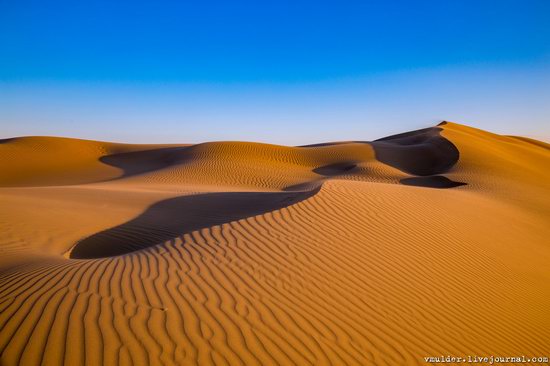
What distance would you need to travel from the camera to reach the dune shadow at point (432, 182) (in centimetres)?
1732

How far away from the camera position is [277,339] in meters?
3.30

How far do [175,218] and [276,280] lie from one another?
5.64 meters

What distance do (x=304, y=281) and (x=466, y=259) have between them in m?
3.47

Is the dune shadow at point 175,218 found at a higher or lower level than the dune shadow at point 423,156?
lower

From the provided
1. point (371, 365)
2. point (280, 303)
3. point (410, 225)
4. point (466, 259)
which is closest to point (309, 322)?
point (280, 303)

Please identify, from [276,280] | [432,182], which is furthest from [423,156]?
[276,280]

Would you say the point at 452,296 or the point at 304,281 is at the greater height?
the point at 304,281

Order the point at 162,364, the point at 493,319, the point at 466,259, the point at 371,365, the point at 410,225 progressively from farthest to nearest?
the point at 410,225
the point at 466,259
the point at 493,319
the point at 371,365
the point at 162,364

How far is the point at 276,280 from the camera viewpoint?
4.46 metres

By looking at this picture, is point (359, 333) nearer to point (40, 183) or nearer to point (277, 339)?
point (277, 339)

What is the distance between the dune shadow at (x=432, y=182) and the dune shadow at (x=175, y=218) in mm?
10508

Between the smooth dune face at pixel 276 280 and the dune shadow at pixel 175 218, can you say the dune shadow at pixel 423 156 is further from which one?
the dune shadow at pixel 175 218

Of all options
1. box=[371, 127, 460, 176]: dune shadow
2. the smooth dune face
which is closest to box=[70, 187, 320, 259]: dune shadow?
the smooth dune face

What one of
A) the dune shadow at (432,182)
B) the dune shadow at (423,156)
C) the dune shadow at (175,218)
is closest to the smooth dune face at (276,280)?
the dune shadow at (175,218)
